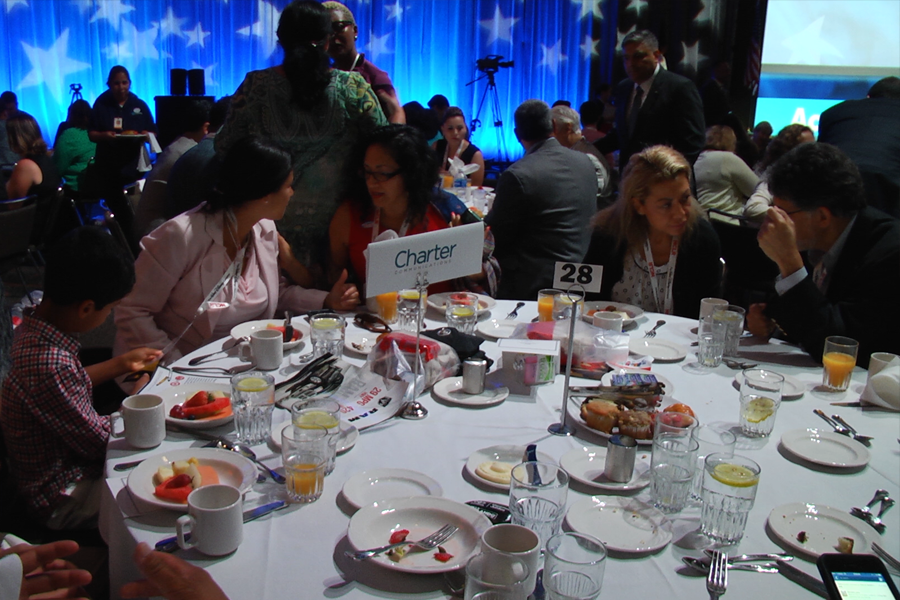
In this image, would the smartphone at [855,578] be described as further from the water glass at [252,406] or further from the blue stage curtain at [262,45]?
the blue stage curtain at [262,45]

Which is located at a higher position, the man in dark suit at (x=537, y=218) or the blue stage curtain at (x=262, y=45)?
the blue stage curtain at (x=262, y=45)

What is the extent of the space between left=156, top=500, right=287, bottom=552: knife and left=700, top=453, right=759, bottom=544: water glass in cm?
77

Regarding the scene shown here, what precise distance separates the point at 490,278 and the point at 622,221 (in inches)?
23.2

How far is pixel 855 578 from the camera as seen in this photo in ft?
3.49

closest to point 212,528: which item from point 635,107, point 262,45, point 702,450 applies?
point 702,450

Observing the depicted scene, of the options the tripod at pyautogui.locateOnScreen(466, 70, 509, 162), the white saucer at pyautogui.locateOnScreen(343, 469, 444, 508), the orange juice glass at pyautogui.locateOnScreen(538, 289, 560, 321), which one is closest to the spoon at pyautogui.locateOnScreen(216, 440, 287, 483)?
the white saucer at pyautogui.locateOnScreen(343, 469, 444, 508)

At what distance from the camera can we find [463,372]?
6.03ft

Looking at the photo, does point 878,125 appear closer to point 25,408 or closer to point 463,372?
point 463,372

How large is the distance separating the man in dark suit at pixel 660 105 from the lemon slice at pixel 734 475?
3.86 meters

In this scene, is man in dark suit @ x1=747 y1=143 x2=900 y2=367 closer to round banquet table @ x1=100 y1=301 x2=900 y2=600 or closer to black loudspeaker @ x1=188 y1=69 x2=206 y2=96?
round banquet table @ x1=100 y1=301 x2=900 y2=600

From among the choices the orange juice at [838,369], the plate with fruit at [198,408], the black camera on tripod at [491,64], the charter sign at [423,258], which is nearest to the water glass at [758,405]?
the orange juice at [838,369]

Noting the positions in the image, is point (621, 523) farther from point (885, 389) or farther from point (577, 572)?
point (885, 389)

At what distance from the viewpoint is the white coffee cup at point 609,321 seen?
7.29 feet

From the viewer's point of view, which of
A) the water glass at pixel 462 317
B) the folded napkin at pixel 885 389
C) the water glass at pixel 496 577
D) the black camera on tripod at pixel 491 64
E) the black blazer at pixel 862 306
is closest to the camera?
the water glass at pixel 496 577
